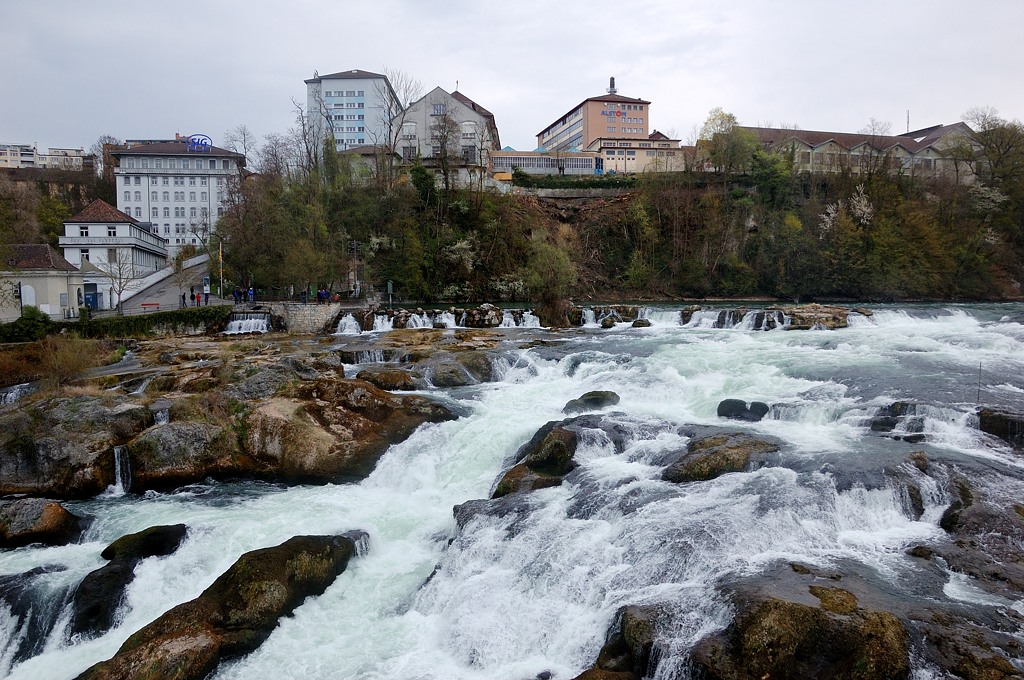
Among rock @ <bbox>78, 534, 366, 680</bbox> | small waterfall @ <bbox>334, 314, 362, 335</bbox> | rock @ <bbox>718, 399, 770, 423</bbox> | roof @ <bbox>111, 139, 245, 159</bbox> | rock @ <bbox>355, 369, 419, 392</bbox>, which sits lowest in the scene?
rock @ <bbox>78, 534, 366, 680</bbox>

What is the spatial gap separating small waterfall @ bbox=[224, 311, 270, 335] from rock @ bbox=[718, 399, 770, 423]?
28.4m

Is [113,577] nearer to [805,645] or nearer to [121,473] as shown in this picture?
[121,473]

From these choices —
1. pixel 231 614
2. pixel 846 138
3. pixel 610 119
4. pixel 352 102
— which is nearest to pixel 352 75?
pixel 352 102

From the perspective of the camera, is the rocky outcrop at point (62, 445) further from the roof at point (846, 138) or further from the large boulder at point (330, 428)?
the roof at point (846, 138)

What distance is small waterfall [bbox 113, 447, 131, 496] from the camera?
13.6 meters

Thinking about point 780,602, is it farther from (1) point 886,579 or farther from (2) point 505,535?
(2) point 505,535

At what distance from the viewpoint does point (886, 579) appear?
8.42 meters

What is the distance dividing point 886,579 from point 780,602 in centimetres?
212

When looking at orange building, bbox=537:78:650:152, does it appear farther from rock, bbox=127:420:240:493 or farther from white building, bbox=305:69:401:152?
rock, bbox=127:420:240:493

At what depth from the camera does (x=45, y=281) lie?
3412 centimetres

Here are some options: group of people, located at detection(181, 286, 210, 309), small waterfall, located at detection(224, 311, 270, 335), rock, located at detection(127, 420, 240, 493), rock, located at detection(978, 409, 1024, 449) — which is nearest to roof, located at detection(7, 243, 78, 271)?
group of people, located at detection(181, 286, 210, 309)

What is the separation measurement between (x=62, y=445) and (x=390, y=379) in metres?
8.37

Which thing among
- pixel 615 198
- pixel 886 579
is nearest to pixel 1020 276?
pixel 615 198

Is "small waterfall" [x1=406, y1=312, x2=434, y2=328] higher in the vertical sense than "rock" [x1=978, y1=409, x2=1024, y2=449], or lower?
higher
